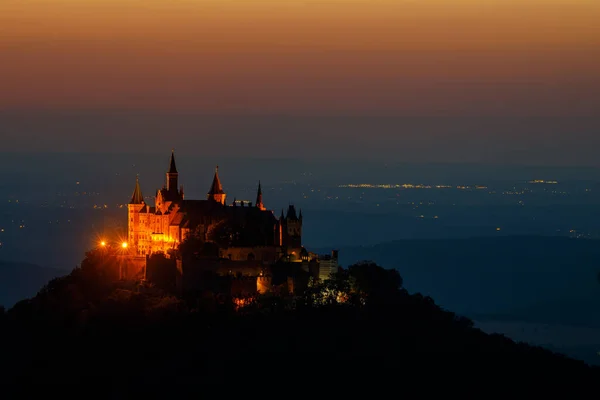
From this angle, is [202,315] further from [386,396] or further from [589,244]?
[589,244]

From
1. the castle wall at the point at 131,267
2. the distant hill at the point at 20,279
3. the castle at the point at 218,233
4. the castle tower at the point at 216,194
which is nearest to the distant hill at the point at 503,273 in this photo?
the distant hill at the point at 20,279

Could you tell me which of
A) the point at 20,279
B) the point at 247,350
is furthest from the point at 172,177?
the point at 20,279

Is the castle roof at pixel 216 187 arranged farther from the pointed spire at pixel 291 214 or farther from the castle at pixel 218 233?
the pointed spire at pixel 291 214

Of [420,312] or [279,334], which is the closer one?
[279,334]

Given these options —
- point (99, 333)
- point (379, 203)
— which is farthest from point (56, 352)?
point (379, 203)

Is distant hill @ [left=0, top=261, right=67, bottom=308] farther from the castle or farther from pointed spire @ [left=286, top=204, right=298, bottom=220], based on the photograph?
pointed spire @ [left=286, top=204, right=298, bottom=220]
